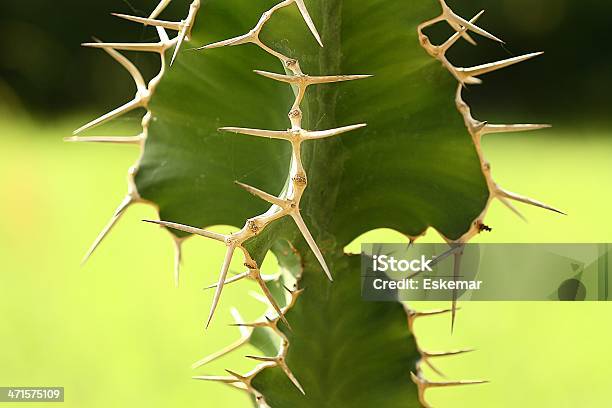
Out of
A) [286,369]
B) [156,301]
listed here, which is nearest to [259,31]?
[286,369]

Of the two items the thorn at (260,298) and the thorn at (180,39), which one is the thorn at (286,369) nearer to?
the thorn at (260,298)

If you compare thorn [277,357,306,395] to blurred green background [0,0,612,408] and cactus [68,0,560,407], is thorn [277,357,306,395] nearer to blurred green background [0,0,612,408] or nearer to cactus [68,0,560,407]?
cactus [68,0,560,407]

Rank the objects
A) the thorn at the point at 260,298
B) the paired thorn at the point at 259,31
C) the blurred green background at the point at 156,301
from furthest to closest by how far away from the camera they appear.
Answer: the blurred green background at the point at 156,301
the thorn at the point at 260,298
the paired thorn at the point at 259,31

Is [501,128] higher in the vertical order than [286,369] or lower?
higher

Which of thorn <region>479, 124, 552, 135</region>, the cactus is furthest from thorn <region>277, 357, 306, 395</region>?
thorn <region>479, 124, 552, 135</region>

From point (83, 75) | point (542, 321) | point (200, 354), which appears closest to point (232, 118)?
point (200, 354)

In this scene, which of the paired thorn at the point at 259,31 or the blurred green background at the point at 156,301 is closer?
the paired thorn at the point at 259,31

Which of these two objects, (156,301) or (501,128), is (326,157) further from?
(156,301)

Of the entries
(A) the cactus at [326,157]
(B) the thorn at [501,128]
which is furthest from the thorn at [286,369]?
(B) the thorn at [501,128]
